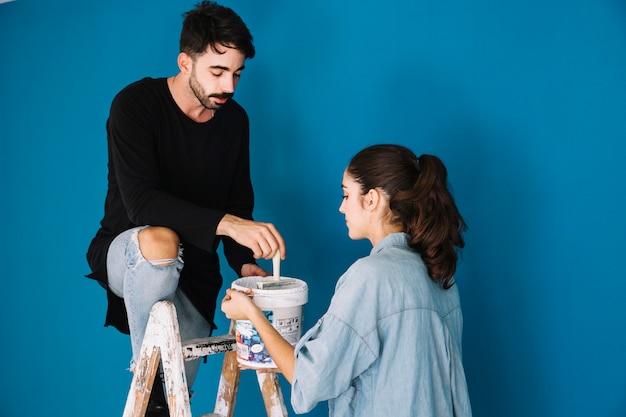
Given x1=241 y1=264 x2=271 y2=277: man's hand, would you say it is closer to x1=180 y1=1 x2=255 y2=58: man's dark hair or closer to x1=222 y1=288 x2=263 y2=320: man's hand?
x1=222 y1=288 x2=263 y2=320: man's hand

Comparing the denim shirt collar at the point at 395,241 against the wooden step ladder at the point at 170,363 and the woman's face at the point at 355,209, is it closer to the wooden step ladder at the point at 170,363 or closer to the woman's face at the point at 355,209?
the woman's face at the point at 355,209

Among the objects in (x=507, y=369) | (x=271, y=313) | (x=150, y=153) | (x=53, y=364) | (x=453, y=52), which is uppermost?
(x=453, y=52)

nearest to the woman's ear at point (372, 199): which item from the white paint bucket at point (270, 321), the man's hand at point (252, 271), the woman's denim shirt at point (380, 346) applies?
the woman's denim shirt at point (380, 346)

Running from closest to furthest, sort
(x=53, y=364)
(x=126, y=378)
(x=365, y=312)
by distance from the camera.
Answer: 1. (x=365, y=312)
2. (x=126, y=378)
3. (x=53, y=364)

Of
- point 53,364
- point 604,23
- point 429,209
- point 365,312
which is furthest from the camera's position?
point 53,364

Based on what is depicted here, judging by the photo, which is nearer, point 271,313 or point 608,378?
point 271,313

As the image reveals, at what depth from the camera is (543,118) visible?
174cm

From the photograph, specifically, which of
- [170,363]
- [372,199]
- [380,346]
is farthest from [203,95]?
[380,346]

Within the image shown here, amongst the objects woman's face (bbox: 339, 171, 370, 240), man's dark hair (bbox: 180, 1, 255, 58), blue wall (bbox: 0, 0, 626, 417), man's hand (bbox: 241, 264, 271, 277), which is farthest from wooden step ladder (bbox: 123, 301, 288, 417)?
man's dark hair (bbox: 180, 1, 255, 58)

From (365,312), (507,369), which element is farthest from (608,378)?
(365,312)

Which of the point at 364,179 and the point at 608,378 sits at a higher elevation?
the point at 364,179

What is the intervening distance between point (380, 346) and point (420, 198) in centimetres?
33

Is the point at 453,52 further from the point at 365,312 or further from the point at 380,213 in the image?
the point at 365,312

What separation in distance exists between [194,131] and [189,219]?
1.25 ft
